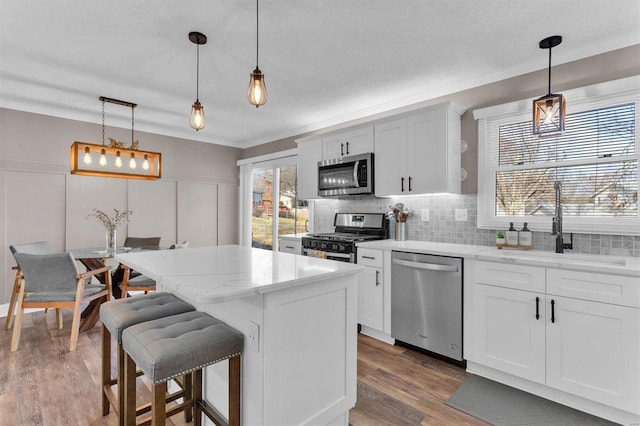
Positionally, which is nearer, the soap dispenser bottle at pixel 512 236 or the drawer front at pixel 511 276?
the drawer front at pixel 511 276

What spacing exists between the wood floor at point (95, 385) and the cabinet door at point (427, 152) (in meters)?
1.55

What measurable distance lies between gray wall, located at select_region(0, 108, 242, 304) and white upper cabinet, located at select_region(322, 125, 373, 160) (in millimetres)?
2541

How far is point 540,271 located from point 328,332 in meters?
1.53

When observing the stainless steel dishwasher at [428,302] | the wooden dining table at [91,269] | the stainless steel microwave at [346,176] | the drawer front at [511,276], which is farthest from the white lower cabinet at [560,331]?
the wooden dining table at [91,269]

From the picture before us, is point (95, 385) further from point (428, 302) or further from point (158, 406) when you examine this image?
point (428, 302)

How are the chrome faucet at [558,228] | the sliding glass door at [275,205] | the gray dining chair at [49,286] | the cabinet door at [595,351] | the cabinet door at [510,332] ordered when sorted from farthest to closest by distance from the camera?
the sliding glass door at [275,205] < the gray dining chair at [49,286] < the chrome faucet at [558,228] < the cabinet door at [510,332] < the cabinet door at [595,351]

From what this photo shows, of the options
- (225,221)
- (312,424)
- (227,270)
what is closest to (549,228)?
(312,424)

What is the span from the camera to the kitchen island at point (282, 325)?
1.47 m

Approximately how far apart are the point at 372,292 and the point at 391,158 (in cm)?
138

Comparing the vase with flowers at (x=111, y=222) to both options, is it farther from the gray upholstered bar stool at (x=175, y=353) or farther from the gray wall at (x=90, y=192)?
the gray upholstered bar stool at (x=175, y=353)

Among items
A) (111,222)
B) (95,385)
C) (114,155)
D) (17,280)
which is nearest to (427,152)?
(95,385)

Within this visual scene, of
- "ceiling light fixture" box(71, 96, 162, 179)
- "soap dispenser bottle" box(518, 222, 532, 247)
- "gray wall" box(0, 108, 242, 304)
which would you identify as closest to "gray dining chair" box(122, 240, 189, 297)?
"ceiling light fixture" box(71, 96, 162, 179)

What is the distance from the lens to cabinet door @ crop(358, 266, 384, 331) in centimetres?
317

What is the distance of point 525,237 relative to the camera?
274cm
